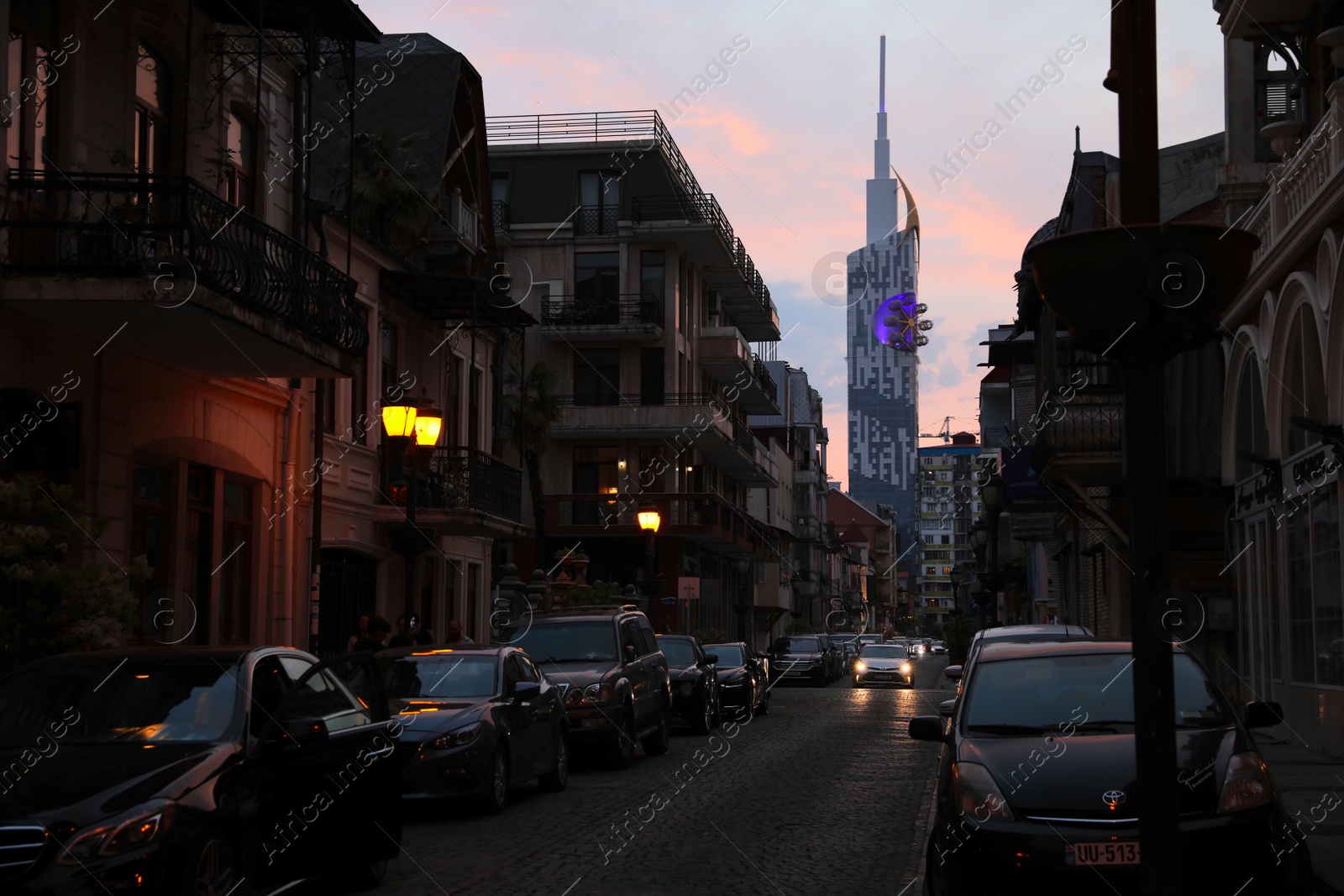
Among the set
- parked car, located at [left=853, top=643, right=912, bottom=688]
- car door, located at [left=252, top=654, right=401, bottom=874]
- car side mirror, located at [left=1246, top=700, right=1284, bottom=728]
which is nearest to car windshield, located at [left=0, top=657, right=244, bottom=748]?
car door, located at [left=252, top=654, right=401, bottom=874]

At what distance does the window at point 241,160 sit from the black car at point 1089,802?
14.0 metres

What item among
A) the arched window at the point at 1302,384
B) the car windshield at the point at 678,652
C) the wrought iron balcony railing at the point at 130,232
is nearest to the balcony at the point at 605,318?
the car windshield at the point at 678,652

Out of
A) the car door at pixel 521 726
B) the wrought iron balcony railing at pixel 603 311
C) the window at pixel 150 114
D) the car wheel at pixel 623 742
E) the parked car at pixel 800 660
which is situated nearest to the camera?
the car door at pixel 521 726

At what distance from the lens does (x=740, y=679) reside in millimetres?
28594

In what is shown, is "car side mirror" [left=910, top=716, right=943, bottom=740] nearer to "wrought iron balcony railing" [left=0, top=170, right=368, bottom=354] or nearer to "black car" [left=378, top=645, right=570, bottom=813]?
"black car" [left=378, top=645, right=570, bottom=813]

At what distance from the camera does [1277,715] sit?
927 centimetres

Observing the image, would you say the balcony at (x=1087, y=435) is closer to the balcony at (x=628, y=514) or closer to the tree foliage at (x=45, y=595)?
the tree foliage at (x=45, y=595)

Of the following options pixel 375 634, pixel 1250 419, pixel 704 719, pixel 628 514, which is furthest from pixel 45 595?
pixel 628 514

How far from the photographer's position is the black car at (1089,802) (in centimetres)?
736

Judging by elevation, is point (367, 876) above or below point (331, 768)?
below

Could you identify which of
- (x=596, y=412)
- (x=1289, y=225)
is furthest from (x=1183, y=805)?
(x=596, y=412)

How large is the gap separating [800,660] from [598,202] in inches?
688

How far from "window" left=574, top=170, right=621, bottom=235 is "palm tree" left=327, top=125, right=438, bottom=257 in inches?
1018

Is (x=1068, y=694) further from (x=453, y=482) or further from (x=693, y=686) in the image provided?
(x=453, y=482)
